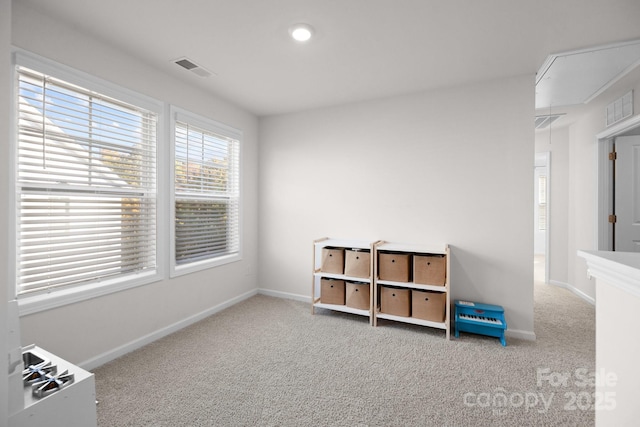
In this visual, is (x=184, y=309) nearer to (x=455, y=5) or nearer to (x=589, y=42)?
(x=455, y=5)

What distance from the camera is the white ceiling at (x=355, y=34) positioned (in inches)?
71.7

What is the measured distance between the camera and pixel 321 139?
362 cm

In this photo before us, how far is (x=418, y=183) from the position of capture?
3.14 meters

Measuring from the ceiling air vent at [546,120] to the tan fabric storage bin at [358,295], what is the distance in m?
3.28

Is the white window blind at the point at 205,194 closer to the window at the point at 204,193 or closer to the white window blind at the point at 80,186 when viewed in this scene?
the window at the point at 204,193

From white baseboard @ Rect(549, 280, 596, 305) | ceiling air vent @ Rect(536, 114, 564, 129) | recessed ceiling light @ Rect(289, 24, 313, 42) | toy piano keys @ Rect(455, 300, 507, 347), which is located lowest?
white baseboard @ Rect(549, 280, 596, 305)

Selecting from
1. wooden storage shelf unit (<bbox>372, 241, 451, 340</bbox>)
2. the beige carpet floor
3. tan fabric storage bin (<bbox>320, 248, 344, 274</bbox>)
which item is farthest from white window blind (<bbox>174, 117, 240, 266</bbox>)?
wooden storage shelf unit (<bbox>372, 241, 451, 340</bbox>)

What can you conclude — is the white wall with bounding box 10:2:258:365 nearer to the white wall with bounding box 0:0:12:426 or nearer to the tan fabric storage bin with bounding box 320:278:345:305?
the white wall with bounding box 0:0:12:426

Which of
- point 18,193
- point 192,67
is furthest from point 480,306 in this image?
point 18,193

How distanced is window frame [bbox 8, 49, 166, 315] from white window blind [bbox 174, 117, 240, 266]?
22cm

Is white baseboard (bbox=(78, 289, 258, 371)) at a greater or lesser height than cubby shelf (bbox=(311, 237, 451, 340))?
lesser

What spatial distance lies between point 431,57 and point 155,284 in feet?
10.2

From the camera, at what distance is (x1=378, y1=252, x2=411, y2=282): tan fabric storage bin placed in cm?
284

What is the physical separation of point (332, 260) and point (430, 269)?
1000 mm
